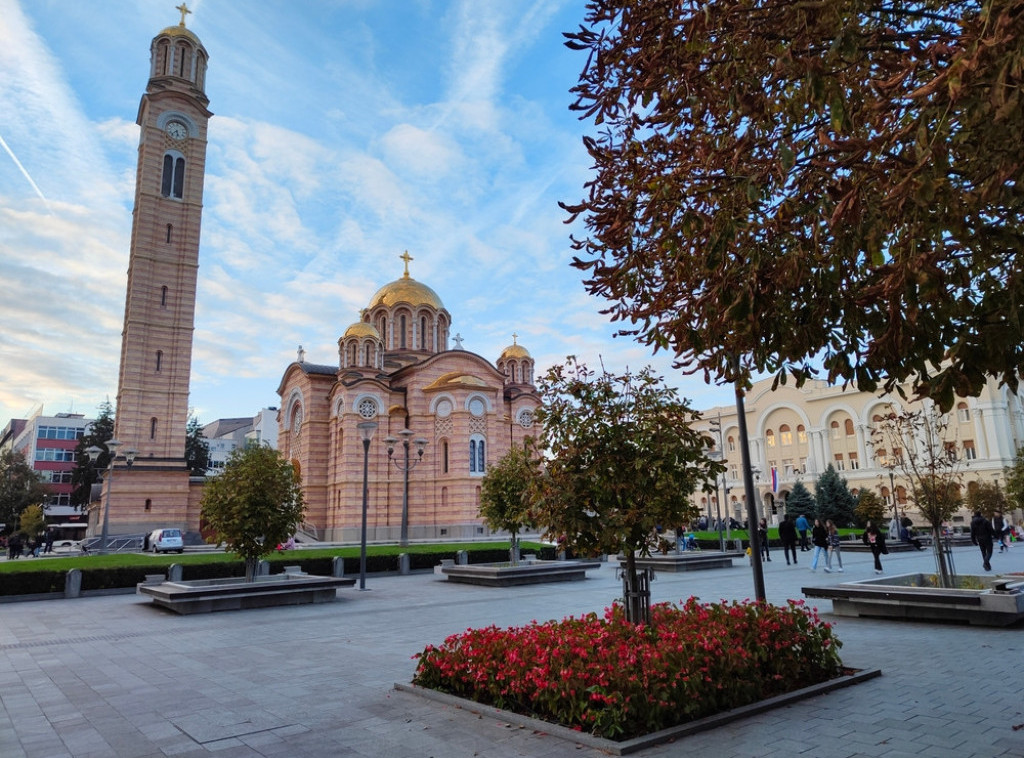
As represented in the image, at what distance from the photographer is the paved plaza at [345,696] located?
524cm

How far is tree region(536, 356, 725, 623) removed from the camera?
729 cm

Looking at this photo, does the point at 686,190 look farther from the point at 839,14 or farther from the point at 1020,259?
the point at 1020,259

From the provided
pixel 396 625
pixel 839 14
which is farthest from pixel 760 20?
pixel 396 625

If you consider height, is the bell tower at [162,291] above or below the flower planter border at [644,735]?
above

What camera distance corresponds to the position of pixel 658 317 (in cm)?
543

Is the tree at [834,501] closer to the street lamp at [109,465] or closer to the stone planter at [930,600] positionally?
the stone planter at [930,600]

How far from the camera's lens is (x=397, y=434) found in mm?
44188

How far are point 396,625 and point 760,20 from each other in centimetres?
1082

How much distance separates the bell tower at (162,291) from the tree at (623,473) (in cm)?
3774

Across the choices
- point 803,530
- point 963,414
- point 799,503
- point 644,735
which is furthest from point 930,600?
point 963,414

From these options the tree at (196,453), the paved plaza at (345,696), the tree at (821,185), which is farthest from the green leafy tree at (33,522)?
the tree at (821,185)

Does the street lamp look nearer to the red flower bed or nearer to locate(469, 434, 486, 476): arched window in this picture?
locate(469, 434, 486, 476): arched window

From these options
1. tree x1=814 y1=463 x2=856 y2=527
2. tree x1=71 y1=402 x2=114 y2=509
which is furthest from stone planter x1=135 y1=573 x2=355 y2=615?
tree x1=71 y1=402 x2=114 y2=509

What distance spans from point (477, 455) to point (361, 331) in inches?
470
